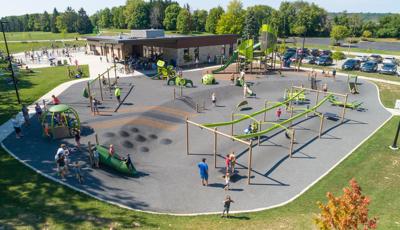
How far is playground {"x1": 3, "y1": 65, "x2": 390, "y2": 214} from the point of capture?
15.0 metres

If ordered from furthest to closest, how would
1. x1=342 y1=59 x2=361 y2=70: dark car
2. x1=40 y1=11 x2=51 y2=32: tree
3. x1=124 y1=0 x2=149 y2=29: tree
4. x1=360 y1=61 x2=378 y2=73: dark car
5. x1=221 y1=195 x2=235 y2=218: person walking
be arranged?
x1=40 y1=11 x2=51 y2=32: tree → x1=124 y1=0 x2=149 y2=29: tree → x1=342 y1=59 x2=361 y2=70: dark car → x1=360 y1=61 x2=378 y2=73: dark car → x1=221 y1=195 x2=235 y2=218: person walking

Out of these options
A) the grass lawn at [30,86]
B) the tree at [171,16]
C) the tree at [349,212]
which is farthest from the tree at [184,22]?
the tree at [349,212]

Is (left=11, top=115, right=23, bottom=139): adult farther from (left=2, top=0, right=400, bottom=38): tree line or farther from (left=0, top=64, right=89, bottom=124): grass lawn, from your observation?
(left=2, top=0, right=400, bottom=38): tree line

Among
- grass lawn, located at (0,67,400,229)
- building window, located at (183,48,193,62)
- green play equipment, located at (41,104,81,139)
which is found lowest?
grass lawn, located at (0,67,400,229)

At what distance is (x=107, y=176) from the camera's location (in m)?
16.0

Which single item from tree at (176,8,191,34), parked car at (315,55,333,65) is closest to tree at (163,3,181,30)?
tree at (176,8,191,34)

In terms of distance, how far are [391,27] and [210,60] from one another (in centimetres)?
7442

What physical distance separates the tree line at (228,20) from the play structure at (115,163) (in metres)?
64.8

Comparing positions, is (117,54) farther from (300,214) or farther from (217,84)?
(300,214)

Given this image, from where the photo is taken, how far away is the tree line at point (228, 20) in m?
93.1

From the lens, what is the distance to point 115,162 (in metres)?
16.5

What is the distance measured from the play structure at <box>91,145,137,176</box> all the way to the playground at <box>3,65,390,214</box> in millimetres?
224

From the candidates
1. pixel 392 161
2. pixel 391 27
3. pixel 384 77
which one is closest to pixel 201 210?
pixel 392 161

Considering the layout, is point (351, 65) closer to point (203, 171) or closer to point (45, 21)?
point (203, 171)
